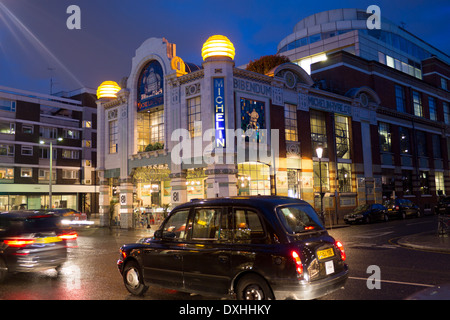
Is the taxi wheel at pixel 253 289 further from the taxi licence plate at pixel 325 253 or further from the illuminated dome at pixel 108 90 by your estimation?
the illuminated dome at pixel 108 90

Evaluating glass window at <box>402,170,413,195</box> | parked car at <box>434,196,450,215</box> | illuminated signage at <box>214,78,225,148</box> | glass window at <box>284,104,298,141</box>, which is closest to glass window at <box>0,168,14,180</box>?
illuminated signage at <box>214,78,225,148</box>

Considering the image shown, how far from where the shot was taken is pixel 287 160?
28734 mm

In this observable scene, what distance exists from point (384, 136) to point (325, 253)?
1431 inches

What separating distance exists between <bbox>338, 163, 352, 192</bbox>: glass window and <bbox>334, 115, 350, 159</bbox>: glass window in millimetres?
824

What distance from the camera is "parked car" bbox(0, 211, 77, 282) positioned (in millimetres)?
9266

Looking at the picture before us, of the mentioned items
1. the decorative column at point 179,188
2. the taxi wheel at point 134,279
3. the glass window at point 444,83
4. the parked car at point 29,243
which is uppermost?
the glass window at point 444,83

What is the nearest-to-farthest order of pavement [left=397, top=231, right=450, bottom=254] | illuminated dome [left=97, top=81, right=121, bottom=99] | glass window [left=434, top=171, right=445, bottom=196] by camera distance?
1. pavement [left=397, top=231, right=450, bottom=254]
2. illuminated dome [left=97, top=81, right=121, bottom=99]
3. glass window [left=434, top=171, right=445, bottom=196]

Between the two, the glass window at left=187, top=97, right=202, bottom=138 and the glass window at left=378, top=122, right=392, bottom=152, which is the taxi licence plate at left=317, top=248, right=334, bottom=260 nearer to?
the glass window at left=187, top=97, right=202, bottom=138

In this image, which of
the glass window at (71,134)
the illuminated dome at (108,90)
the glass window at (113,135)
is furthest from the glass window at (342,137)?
the glass window at (71,134)

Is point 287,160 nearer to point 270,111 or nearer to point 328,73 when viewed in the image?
point 270,111

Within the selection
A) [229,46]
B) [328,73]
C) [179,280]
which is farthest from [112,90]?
[179,280]

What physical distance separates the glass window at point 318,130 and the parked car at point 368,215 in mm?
5957

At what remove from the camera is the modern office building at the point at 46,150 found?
4800 cm
